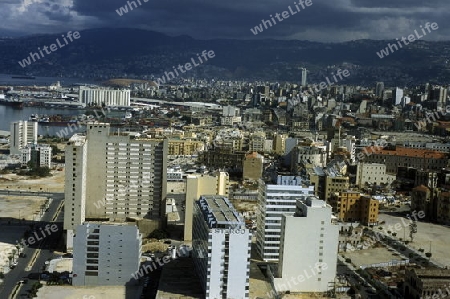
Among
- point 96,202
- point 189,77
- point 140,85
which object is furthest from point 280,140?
point 189,77

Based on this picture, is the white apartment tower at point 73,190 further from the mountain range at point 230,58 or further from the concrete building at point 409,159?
the mountain range at point 230,58

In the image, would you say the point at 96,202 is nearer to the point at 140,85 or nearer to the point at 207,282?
the point at 207,282

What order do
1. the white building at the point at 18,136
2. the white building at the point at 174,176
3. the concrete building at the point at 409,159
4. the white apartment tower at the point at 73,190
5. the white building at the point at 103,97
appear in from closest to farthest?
the white apartment tower at the point at 73,190, the white building at the point at 174,176, the concrete building at the point at 409,159, the white building at the point at 18,136, the white building at the point at 103,97

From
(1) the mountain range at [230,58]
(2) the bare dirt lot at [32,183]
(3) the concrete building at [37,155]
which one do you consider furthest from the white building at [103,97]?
(1) the mountain range at [230,58]

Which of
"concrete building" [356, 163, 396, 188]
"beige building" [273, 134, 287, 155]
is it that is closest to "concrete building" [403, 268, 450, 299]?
"concrete building" [356, 163, 396, 188]

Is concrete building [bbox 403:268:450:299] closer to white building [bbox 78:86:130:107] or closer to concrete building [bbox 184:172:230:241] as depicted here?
concrete building [bbox 184:172:230:241]

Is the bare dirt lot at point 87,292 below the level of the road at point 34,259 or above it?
below

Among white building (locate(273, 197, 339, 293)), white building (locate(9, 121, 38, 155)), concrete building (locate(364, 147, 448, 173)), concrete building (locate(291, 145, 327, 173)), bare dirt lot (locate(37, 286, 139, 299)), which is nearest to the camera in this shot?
bare dirt lot (locate(37, 286, 139, 299))
